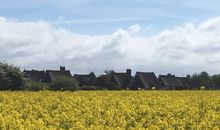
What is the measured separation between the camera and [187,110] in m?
18.7

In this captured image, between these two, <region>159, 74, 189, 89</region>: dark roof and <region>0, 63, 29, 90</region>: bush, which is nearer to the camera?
<region>0, 63, 29, 90</region>: bush

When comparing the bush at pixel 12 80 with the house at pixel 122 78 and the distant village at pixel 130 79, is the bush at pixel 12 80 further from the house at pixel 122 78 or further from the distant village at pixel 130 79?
the house at pixel 122 78

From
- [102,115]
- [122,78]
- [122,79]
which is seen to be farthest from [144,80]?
[102,115]

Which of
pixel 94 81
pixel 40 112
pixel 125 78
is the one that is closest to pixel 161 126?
pixel 40 112

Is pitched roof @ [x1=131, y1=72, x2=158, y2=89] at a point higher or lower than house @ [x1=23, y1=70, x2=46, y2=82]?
lower

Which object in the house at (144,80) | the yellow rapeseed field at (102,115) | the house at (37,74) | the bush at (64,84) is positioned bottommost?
the yellow rapeseed field at (102,115)

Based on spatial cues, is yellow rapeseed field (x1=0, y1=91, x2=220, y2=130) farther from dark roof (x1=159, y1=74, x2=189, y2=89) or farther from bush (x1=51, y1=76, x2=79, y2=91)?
dark roof (x1=159, y1=74, x2=189, y2=89)

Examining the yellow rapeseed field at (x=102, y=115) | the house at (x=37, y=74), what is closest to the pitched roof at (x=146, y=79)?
the house at (x=37, y=74)

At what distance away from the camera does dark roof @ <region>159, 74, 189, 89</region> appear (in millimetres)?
106744

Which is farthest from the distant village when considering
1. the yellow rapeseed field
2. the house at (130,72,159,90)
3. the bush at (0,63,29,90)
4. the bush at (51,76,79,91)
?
the yellow rapeseed field

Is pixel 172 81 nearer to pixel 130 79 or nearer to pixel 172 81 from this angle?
pixel 172 81

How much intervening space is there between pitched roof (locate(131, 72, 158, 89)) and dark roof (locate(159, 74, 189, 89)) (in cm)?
558

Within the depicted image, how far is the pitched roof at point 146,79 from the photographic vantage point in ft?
315

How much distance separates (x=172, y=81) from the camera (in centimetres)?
11044
